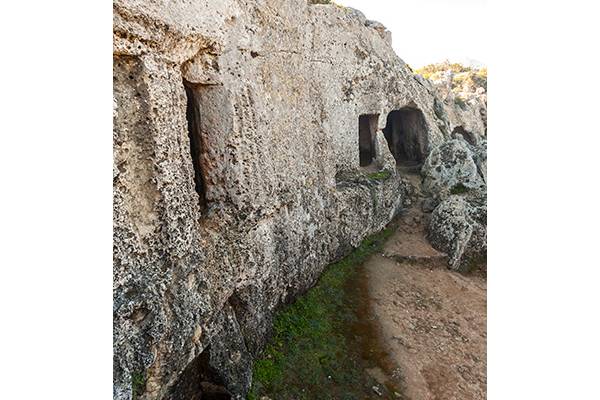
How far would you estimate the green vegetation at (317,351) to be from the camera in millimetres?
7141

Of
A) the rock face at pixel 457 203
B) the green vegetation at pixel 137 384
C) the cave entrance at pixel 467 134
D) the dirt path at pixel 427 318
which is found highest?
the cave entrance at pixel 467 134

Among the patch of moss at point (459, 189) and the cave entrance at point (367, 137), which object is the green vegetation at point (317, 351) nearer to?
the patch of moss at point (459, 189)

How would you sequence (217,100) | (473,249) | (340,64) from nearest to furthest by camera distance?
(217,100), (473,249), (340,64)

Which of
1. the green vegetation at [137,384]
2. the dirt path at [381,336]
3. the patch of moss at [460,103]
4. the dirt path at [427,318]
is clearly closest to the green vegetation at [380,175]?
the dirt path at [427,318]

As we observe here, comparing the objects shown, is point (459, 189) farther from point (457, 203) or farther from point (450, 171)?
point (457, 203)

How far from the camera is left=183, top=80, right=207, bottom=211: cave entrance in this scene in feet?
22.3

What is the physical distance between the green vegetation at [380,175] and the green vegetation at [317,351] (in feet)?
15.4

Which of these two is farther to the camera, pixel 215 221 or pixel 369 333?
pixel 369 333

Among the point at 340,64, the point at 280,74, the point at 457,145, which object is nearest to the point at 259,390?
the point at 280,74

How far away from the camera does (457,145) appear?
1584cm

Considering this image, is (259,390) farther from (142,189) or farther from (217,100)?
(217,100)

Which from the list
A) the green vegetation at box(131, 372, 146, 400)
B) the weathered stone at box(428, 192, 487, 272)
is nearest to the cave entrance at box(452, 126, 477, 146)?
the weathered stone at box(428, 192, 487, 272)

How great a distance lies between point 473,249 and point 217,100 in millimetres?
9246

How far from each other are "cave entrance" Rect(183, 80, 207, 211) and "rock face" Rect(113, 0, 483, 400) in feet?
0.08
